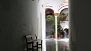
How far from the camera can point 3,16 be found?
4059mm

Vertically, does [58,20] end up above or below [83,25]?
above

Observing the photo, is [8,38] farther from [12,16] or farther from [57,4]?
[57,4]

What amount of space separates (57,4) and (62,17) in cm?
281

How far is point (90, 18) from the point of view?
2.26 m

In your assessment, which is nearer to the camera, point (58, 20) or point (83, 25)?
point (83, 25)

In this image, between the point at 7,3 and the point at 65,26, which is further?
the point at 65,26

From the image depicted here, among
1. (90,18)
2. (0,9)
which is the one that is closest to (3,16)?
(0,9)

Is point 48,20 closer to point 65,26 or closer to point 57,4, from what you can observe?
point 65,26

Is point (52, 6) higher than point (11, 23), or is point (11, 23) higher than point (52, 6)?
point (52, 6)

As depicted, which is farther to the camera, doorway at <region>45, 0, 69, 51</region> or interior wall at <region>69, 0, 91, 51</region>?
doorway at <region>45, 0, 69, 51</region>

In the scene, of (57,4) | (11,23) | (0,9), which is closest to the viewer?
(0,9)

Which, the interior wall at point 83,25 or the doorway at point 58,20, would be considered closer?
the interior wall at point 83,25

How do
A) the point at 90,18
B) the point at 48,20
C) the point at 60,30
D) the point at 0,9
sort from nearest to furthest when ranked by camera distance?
the point at 90,18, the point at 0,9, the point at 60,30, the point at 48,20

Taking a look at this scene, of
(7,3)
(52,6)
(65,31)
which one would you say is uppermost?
(52,6)
